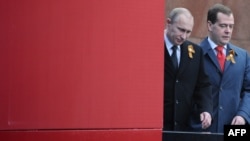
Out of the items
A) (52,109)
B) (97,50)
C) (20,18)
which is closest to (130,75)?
(97,50)

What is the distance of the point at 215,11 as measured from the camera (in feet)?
18.1

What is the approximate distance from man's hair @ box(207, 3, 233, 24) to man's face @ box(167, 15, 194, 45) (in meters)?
0.21

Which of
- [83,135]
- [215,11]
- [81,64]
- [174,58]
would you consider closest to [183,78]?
[174,58]

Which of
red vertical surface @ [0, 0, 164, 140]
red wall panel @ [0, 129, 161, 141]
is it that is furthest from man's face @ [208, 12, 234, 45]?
red wall panel @ [0, 129, 161, 141]

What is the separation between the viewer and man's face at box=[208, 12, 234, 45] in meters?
5.58

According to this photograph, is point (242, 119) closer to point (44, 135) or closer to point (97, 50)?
point (97, 50)

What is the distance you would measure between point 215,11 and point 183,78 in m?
0.80

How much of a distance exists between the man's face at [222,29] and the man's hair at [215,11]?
1.5 inches

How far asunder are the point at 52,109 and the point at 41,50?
59 centimetres

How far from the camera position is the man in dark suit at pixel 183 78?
541 centimetres

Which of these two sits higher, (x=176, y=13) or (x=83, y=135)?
(x=176, y=13)
